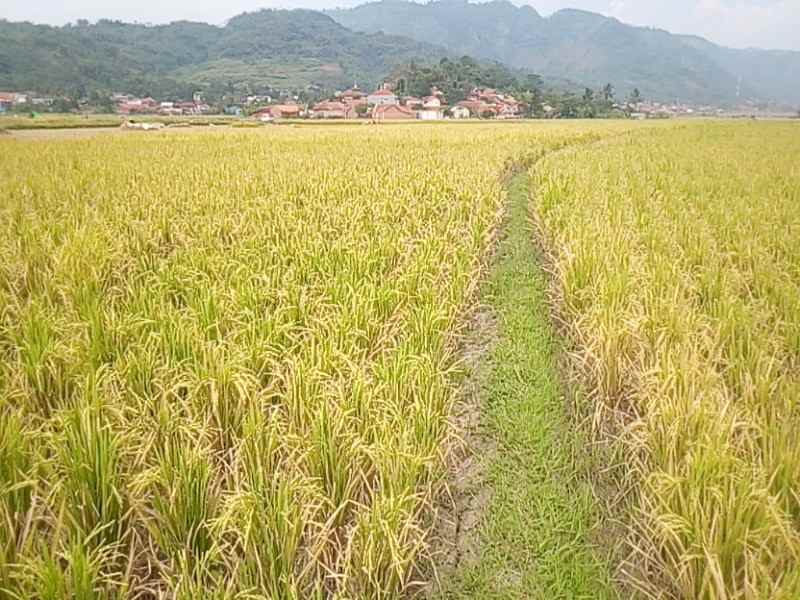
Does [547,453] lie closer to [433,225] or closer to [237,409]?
[237,409]

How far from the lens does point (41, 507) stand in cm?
220

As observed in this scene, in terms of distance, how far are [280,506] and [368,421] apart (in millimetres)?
721

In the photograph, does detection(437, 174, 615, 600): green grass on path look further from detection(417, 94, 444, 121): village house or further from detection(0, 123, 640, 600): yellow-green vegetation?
detection(417, 94, 444, 121): village house

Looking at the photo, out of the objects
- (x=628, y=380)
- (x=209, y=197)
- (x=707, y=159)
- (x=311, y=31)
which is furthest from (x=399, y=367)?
(x=311, y=31)

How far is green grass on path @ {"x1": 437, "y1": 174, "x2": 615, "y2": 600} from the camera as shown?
7.59 feet

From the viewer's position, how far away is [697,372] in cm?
298

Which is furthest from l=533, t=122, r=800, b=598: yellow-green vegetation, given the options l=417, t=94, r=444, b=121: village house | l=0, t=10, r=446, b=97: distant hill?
l=0, t=10, r=446, b=97: distant hill

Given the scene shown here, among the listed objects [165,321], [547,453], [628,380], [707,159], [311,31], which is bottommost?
[547,453]

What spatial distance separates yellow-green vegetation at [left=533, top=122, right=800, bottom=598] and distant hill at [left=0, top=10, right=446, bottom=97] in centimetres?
6946

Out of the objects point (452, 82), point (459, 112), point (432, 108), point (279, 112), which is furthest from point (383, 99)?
point (279, 112)

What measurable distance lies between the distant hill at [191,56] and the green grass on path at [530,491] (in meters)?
69.9

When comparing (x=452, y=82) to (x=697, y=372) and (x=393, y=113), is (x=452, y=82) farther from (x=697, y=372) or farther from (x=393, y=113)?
(x=697, y=372)

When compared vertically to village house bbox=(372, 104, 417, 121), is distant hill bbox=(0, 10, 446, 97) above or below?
above

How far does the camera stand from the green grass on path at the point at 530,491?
231cm
